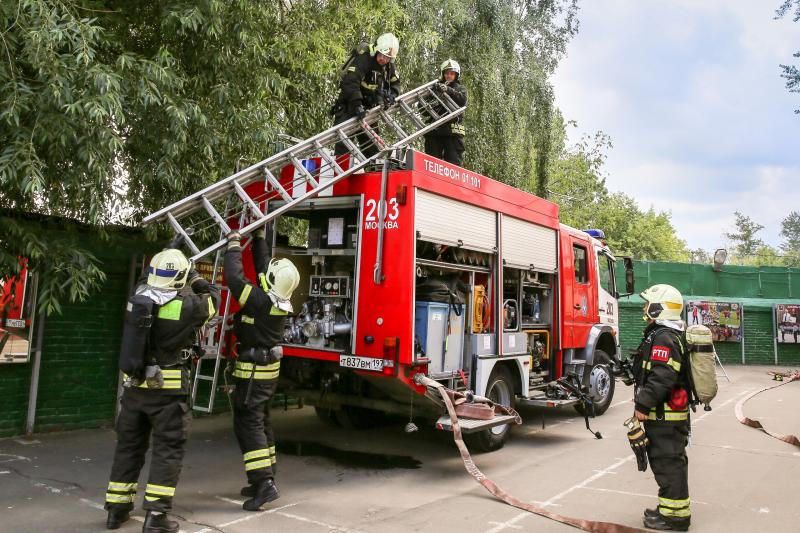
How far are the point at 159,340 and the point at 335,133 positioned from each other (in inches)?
120

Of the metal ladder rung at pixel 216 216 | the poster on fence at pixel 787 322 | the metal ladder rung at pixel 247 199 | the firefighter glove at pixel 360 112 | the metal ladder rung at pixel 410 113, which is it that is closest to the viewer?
the metal ladder rung at pixel 216 216

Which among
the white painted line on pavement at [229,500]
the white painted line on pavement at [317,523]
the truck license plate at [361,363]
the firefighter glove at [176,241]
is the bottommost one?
the white painted line on pavement at [317,523]

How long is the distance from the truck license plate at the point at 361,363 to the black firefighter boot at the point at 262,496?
1.29 meters

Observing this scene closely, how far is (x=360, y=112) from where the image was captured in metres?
6.95

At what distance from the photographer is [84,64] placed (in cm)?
485

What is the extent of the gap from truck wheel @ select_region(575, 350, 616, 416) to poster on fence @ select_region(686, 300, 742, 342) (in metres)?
11.9

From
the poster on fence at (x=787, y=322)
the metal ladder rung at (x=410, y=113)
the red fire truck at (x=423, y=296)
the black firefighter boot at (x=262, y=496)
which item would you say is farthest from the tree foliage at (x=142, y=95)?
the poster on fence at (x=787, y=322)

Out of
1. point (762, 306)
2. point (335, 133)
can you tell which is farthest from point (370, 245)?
point (762, 306)

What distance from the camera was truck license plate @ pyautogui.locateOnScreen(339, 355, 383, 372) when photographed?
5660mm

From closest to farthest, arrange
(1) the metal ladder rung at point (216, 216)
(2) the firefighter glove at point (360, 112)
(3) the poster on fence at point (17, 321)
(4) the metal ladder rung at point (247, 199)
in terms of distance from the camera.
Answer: (1) the metal ladder rung at point (216, 216) → (4) the metal ladder rung at point (247, 199) → (3) the poster on fence at point (17, 321) → (2) the firefighter glove at point (360, 112)

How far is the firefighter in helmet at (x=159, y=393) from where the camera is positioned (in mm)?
4316

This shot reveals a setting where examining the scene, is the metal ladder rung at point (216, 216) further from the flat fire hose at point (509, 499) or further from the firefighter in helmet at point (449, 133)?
the firefighter in helmet at point (449, 133)

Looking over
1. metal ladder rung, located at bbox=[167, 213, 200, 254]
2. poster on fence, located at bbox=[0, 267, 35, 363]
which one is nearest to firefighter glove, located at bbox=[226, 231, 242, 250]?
metal ladder rung, located at bbox=[167, 213, 200, 254]

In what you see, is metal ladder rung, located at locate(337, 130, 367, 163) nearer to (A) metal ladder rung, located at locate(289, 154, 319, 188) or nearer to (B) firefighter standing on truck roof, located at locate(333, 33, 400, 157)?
(B) firefighter standing on truck roof, located at locate(333, 33, 400, 157)
